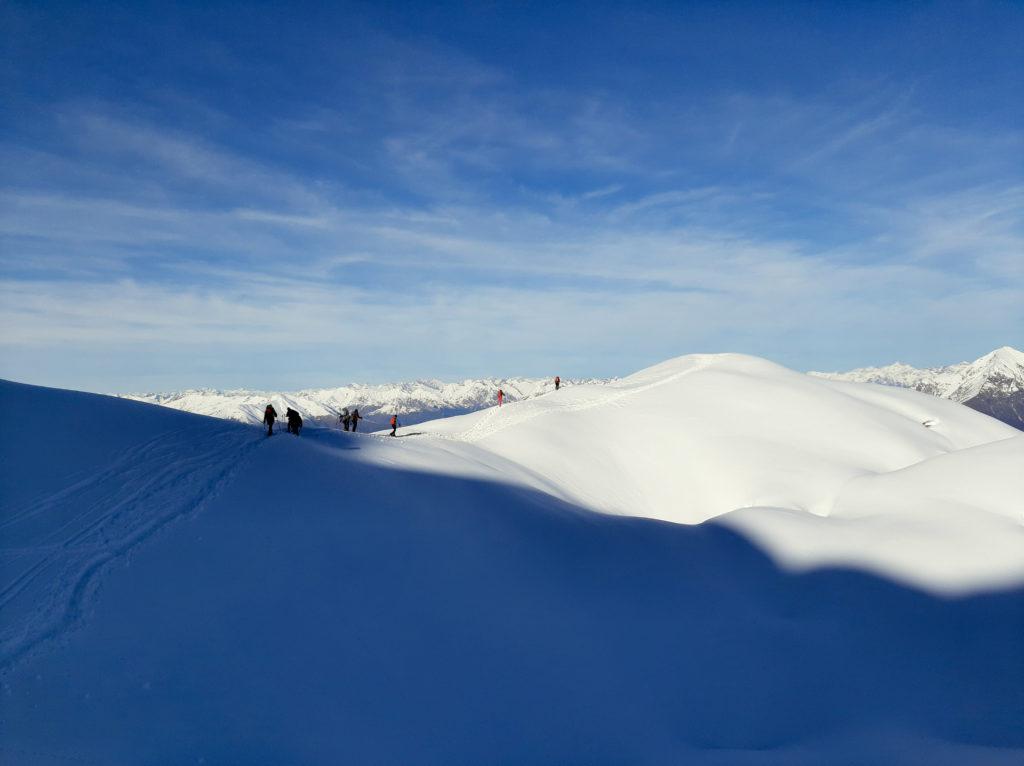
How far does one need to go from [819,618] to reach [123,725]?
17.2 m

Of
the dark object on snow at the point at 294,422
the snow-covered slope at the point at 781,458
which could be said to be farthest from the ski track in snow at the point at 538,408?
the dark object on snow at the point at 294,422

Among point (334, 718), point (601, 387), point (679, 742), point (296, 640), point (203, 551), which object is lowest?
point (679, 742)

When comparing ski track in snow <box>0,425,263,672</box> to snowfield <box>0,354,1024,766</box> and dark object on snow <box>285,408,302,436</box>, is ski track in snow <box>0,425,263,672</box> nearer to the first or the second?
snowfield <box>0,354,1024,766</box>

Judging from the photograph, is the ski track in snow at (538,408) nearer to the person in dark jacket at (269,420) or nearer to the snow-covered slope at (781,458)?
the snow-covered slope at (781,458)

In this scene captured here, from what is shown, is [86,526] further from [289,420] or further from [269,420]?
[289,420]

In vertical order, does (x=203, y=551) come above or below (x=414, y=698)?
above

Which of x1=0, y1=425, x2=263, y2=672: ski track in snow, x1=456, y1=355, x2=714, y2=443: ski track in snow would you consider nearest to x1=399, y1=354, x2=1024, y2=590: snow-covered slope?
x1=456, y1=355, x2=714, y2=443: ski track in snow

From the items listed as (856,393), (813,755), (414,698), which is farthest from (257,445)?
(856,393)

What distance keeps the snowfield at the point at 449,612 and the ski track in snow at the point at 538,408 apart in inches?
480

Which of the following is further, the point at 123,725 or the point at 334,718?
the point at 334,718

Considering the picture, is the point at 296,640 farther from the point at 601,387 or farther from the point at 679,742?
the point at 601,387

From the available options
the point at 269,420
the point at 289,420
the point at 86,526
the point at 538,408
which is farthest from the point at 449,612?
the point at 538,408

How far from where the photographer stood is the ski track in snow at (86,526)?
34.2ft

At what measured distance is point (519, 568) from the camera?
16.6 m
